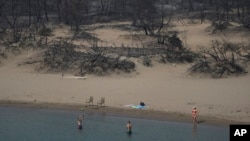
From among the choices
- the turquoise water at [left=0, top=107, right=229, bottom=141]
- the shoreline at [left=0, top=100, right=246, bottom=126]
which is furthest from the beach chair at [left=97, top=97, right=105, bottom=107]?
the turquoise water at [left=0, top=107, right=229, bottom=141]

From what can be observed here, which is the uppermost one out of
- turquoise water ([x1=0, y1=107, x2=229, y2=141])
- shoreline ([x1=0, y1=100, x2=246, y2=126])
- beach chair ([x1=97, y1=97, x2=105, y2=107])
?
beach chair ([x1=97, y1=97, x2=105, y2=107])

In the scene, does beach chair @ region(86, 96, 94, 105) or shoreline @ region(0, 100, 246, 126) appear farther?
beach chair @ region(86, 96, 94, 105)

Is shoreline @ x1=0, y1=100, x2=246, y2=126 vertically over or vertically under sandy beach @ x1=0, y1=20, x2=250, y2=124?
under

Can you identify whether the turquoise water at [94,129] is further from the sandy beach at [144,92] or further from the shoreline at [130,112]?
the sandy beach at [144,92]

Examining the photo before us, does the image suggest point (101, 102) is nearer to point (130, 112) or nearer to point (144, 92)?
point (130, 112)

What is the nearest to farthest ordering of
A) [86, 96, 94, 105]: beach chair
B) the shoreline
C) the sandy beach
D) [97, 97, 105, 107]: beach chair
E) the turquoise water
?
the turquoise water, the shoreline, the sandy beach, [97, 97, 105, 107]: beach chair, [86, 96, 94, 105]: beach chair

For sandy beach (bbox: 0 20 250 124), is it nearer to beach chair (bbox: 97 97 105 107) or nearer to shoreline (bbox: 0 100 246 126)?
shoreline (bbox: 0 100 246 126)

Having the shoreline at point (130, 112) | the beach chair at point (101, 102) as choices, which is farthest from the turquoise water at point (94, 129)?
the beach chair at point (101, 102)
